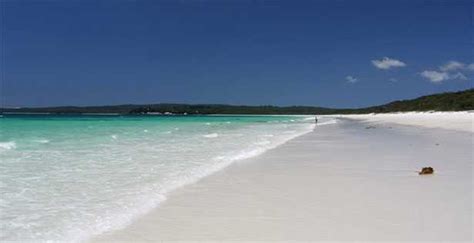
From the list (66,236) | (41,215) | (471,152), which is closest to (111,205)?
(41,215)

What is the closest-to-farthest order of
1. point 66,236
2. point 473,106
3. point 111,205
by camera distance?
point 66,236
point 111,205
point 473,106

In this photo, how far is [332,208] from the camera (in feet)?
20.1

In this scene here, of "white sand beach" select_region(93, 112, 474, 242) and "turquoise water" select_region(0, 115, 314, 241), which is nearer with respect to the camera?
"white sand beach" select_region(93, 112, 474, 242)

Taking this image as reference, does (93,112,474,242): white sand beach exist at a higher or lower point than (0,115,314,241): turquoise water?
higher

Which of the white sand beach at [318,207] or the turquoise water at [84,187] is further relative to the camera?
the turquoise water at [84,187]

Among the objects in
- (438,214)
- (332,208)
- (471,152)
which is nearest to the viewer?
(438,214)

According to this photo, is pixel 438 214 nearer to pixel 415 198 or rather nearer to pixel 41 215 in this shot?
pixel 415 198

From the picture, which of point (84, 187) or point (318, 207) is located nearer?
point (318, 207)

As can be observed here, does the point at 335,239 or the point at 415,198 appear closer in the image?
the point at 335,239

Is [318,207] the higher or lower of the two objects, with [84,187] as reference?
higher

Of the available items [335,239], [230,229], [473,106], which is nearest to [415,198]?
[335,239]

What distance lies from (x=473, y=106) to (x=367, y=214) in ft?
247

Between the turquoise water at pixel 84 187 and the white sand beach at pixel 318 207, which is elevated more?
the white sand beach at pixel 318 207

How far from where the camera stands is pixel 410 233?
4.93 m
